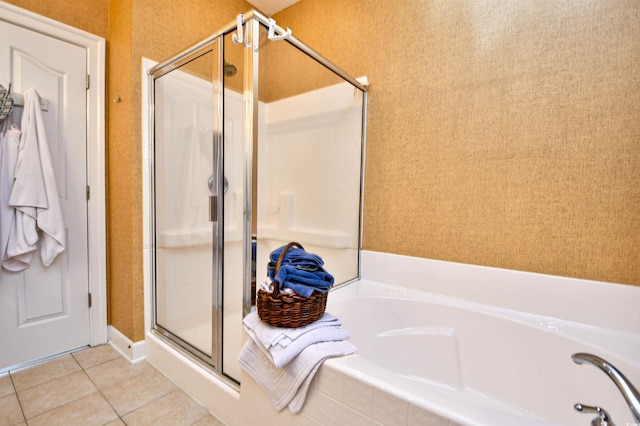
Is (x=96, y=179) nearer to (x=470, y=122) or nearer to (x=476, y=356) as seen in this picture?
(x=470, y=122)

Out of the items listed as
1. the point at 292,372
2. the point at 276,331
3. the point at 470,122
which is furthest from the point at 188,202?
the point at 470,122

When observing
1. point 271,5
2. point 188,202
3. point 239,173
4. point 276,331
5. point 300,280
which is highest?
point 271,5

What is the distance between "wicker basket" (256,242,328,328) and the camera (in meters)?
1.02

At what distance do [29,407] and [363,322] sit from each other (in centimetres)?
169

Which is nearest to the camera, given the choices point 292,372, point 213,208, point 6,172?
point 292,372

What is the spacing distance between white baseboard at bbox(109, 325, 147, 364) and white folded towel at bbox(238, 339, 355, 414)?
45.1 inches

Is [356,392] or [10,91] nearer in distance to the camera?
[356,392]

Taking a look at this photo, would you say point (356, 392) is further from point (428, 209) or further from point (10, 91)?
point (10, 91)

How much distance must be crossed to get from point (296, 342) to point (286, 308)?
0.12 meters

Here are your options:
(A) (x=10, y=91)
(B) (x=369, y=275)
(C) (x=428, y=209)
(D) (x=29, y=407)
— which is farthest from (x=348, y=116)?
(D) (x=29, y=407)

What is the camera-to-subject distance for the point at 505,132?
1.41 metres

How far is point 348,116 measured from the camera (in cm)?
185

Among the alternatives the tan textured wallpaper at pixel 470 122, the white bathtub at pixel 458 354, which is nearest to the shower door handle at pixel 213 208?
the tan textured wallpaper at pixel 470 122

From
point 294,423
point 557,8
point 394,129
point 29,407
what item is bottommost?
point 29,407
